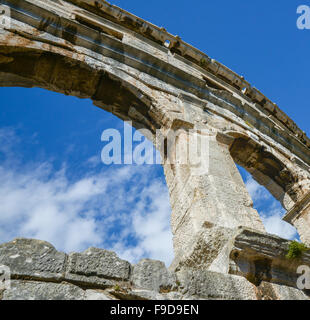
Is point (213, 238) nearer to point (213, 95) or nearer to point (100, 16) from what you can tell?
point (213, 95)

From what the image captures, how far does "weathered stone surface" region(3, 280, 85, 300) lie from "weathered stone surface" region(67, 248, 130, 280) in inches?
5.7

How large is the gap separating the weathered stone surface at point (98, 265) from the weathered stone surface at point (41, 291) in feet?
0.47

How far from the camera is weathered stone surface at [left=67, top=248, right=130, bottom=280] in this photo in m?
2.44

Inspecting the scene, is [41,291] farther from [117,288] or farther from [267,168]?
[267,168]

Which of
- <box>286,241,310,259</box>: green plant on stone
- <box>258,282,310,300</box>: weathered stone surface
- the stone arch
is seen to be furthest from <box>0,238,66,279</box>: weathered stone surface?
the stone arch

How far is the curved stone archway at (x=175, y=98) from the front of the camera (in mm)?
4023

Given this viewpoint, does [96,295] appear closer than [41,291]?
No

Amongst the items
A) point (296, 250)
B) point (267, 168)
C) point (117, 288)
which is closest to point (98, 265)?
point (117, 288)

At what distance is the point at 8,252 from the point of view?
2320 millimetres

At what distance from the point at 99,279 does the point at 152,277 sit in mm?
452

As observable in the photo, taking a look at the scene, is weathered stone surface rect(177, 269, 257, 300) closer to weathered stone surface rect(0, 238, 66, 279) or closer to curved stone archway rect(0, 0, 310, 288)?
curved stone archway rect(0, 0, 310, 288)

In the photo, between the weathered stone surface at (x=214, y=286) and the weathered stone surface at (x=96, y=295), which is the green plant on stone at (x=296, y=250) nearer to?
the weathered stone surface at (x=214, y=286)

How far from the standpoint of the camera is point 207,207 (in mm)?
3947

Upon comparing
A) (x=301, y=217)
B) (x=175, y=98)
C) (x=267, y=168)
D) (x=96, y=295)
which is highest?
(x=175, y=98)
